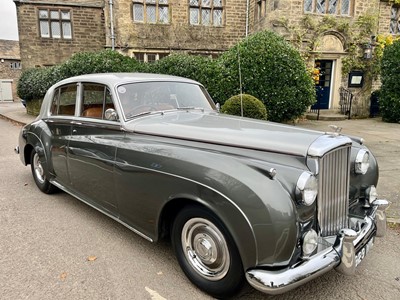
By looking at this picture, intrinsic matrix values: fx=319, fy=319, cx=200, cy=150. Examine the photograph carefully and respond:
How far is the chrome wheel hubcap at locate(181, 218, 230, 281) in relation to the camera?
2.41 m

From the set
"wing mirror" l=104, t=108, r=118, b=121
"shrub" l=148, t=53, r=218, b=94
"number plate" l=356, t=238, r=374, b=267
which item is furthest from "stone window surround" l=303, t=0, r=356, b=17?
"number plate" l=356, t=238, r=374, b=267

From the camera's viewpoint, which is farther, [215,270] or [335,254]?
[215,270]

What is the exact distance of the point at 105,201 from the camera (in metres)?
3.42

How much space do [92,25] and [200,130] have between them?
17504 millimetres

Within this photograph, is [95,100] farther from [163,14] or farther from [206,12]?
[206,12]

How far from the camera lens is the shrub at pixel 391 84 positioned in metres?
12.3

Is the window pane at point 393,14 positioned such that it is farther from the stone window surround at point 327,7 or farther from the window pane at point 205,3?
the window pane at point 205,3

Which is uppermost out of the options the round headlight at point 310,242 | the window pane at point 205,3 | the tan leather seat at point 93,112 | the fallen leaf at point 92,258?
the window pane at point 205,3

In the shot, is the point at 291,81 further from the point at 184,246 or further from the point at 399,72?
the point at 184,246

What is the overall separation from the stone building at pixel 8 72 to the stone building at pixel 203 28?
2563 cm

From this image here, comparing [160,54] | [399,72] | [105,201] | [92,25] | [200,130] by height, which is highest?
[92,25]

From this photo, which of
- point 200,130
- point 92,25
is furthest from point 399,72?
point 92,25

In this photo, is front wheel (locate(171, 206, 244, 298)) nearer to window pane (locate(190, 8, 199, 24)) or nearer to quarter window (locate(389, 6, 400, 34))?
window pane (locate(190, 8, 199, 24))

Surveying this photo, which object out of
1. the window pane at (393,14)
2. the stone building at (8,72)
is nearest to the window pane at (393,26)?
the window pane at (393,14)
